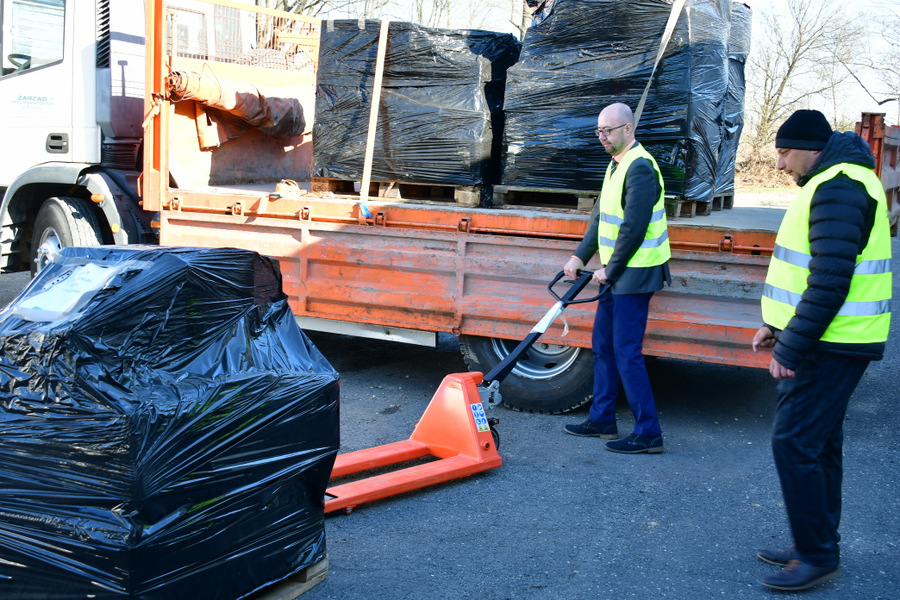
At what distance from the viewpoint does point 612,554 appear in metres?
3.47

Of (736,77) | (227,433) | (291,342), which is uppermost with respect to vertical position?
(736,77)

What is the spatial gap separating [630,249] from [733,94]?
7.37 feet

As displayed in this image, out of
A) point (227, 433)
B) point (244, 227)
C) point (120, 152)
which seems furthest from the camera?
point (120, 152)

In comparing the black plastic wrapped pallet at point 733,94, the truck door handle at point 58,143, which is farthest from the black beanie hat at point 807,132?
the truck door handle at point 58,143

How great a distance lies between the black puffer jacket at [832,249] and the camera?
2898 mm

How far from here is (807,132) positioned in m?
3.08

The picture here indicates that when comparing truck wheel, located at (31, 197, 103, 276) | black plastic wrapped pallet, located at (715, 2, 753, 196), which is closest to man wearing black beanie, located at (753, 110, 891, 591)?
black plastic wrapped pallet, located at (715, 2, 753, 196)

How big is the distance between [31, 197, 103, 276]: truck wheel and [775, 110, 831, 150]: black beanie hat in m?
5.43

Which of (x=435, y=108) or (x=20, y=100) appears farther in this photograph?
(x=20, y=100)

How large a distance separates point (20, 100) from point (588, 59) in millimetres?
4607

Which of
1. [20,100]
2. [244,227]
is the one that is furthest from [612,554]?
[20,100]

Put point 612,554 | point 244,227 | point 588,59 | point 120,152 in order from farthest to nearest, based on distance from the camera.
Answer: point 120,152, point 244,227, point 588,59, point 612,554

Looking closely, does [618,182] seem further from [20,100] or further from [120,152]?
[20,100]

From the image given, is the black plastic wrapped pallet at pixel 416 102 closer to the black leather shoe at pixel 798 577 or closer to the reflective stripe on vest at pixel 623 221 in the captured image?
the reflective stripe on vest at pixel 623 221
